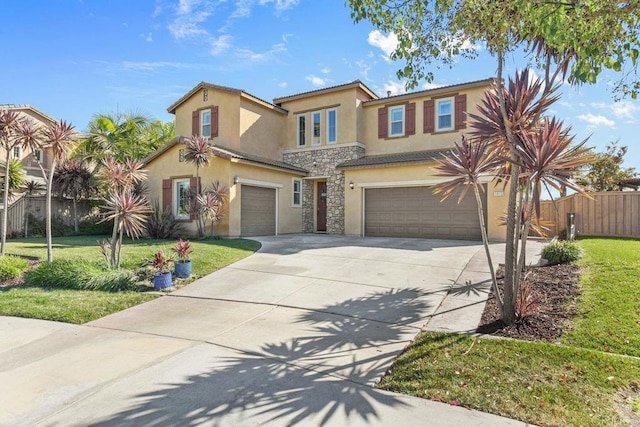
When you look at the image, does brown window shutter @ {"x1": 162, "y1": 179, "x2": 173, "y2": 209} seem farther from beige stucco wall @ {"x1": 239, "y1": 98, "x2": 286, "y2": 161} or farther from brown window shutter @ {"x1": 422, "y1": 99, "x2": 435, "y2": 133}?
brown window shutter @ {"x1": 422, "y1": 99, "x2": 435, "y2": 133}

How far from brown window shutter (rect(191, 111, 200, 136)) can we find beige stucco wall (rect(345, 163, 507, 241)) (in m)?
8.14

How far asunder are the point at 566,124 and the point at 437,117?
12.0 m

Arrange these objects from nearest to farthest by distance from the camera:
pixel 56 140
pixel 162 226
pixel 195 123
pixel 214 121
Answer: pixel 56 140, pixel 162 226, pixel 214 121, pixel 195 123

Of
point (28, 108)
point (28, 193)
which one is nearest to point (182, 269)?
point (28, 193)

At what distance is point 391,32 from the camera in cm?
580

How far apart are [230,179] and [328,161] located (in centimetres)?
570

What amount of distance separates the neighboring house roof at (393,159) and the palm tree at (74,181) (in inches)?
477

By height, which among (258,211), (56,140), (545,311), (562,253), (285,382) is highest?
(56,140)

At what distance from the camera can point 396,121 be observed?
17750mm

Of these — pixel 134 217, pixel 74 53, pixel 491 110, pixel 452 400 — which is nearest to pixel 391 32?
pixel 491 110

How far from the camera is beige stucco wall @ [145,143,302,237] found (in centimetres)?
1472

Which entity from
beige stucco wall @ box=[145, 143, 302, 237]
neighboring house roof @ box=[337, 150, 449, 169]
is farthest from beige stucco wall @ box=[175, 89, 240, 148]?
neighboring house roof @ box=[337, 150, 449, 169]

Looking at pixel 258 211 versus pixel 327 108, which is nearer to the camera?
pixel 258 211

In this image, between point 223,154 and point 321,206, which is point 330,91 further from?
point 223,154
